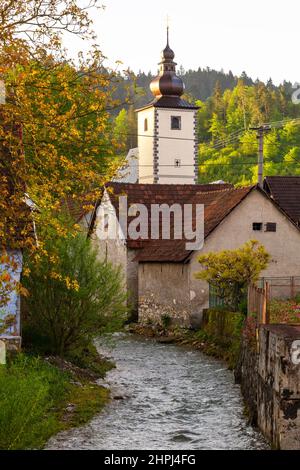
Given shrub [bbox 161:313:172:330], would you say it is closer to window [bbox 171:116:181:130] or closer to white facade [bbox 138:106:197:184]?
white facade [bbox 138:106:197:184]

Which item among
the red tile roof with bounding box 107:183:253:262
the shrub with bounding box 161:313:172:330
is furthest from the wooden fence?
the shrub with bounding box 161:313:172:330

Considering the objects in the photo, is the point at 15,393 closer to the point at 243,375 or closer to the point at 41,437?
the point at 41,437

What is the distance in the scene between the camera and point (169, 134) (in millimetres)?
73125

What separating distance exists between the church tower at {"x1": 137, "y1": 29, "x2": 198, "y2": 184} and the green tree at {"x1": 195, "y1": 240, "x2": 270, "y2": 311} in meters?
41.3

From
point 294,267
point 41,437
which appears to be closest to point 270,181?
point 294,267

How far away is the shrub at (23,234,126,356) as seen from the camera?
2073 centimetres

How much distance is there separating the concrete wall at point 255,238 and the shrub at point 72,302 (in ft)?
37.8

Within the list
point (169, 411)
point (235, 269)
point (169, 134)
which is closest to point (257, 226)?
point (235, 269)

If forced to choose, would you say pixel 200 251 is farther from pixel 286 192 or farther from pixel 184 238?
pixel 286 192

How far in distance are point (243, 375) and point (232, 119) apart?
11540 cm

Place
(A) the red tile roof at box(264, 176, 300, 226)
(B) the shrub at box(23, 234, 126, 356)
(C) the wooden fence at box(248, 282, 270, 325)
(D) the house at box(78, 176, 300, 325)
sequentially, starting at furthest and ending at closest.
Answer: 1. (A) the red tile roof at box(264, 176, 300, 226)
2. (D) the house at box(78, 176, 300, 325)
3. (B) the shrub at box(23, 234, 126, 356)
4. (C) the wooden fence at box(248, 282, 270, 325)

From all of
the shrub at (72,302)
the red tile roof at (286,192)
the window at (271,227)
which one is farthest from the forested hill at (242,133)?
the shrub at (72,302)
